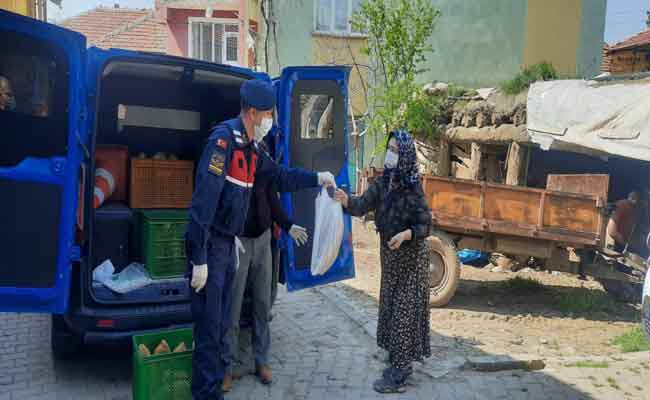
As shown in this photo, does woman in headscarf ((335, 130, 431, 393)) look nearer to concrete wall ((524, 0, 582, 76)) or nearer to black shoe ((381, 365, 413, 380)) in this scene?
black shoe ((381, 365, 413, 380))

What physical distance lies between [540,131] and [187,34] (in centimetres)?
1567

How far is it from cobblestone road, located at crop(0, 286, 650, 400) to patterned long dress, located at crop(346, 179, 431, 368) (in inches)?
14.1

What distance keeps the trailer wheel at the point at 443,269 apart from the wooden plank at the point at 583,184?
1348 millimetres

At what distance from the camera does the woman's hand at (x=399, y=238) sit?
4.07m

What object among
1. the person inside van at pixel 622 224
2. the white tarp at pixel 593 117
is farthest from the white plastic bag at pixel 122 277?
the white tarp at pixel 593 117

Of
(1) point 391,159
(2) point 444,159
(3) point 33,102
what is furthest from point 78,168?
(2) point 444,159

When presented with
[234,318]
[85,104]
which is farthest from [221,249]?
[85,104]

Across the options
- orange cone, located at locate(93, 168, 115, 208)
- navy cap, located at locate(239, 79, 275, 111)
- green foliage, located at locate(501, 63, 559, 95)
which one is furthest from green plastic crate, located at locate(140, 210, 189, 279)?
green foliage, located at locate(501, 63, 559, 95)

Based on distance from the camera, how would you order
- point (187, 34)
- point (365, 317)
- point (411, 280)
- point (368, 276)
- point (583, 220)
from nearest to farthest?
point (411, 280) → point (365, 317) → point (583, 220) → point (368, 276) → point (187, 34)

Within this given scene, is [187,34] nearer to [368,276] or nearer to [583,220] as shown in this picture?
[368,276]

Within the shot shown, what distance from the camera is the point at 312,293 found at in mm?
6938

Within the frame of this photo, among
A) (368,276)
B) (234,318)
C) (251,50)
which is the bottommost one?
(368,276)

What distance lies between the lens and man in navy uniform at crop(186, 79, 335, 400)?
3469mm

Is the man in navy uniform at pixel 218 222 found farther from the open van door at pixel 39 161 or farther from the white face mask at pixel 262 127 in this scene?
the open van door at pixel 39 161
